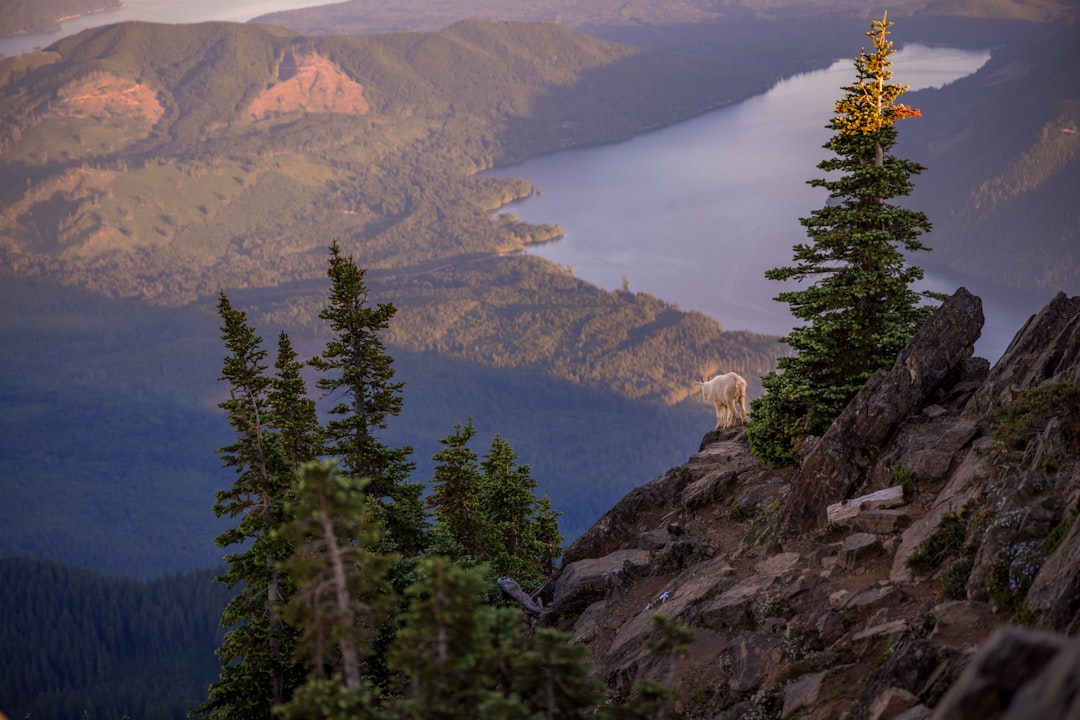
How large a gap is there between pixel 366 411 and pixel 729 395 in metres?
16.1

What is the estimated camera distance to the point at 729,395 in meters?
45.1

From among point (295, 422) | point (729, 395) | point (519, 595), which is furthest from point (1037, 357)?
point (295, 422)

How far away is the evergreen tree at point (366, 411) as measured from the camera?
37.2 m

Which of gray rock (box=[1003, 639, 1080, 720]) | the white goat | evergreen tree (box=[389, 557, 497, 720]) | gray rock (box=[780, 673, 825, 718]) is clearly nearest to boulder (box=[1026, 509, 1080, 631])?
gray rock (box=[780, 673, 825, 718])

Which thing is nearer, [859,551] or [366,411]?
[859,551]

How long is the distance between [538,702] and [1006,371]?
17.9 meters

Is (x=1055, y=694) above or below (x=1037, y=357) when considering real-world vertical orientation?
below

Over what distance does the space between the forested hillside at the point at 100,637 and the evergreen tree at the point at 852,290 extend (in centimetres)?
13004

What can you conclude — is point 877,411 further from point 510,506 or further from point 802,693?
point 510,506

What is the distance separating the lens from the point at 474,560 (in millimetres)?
35094

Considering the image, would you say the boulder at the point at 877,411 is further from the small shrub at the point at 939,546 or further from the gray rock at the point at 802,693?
the gray rock at the point at 802,693

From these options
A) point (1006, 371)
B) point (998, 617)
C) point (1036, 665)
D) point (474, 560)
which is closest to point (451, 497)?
point (474, 560)

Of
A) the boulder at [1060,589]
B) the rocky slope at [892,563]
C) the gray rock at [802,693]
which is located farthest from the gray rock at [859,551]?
the boulder at [1060,589]

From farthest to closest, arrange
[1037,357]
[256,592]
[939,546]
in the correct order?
1. [256,592]
2. [1037,357]
3. [939,546]
